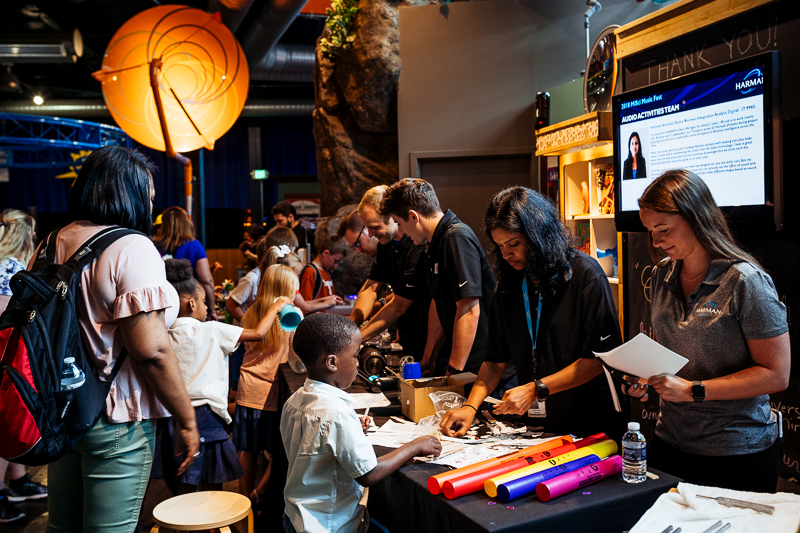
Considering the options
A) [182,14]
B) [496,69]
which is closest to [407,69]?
[496,69]

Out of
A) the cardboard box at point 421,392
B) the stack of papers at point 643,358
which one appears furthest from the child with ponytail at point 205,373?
the stack of papers at point 643,358

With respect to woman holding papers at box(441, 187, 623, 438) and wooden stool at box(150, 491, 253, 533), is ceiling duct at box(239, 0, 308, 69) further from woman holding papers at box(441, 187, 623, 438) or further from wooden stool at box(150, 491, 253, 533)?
wooden stool at box(150, 491, 253, 533)

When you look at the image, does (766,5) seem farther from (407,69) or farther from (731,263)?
(407,69)

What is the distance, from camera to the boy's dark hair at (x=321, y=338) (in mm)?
1779

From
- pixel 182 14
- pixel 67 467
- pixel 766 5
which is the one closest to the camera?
pixel 67 467

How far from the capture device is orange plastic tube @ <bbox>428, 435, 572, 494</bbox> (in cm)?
158

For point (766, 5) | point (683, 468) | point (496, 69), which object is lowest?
point (683, 468)

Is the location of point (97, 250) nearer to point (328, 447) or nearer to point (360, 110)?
point (328, 447)

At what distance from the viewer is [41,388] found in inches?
60.4

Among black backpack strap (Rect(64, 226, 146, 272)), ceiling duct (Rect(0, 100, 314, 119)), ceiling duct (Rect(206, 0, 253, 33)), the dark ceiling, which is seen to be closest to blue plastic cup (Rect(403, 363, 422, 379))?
black backpack strap (Rect(64, 226, 146, 272))

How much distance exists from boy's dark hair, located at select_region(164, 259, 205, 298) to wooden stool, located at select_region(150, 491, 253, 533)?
3.31 feet

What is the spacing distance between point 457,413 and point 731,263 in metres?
0.97

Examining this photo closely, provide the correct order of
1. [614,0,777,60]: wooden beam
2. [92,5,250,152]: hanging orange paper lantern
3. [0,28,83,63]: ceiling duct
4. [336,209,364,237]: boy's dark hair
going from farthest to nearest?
1. [0,28,83,63]: ceiling duct
2. [92,5,250,152]: hanging orange paper lantern
3. [336,209,364,237]: boy's dark hair
4. [614,0,777,60]: wooden beam

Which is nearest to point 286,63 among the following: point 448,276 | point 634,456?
point 448,276
